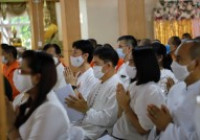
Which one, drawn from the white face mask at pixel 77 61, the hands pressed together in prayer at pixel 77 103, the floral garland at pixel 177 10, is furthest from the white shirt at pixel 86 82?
the floral garland at pixel 177 10

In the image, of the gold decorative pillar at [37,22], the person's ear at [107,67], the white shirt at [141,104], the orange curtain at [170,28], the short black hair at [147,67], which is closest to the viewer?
the white shirt at [141,104]

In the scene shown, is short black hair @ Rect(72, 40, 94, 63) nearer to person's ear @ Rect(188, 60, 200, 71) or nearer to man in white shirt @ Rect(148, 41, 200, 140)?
man in white shirt @ Rect(148, 41, 200, 140)

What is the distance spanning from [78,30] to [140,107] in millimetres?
5947

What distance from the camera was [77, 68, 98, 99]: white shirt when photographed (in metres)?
4.27

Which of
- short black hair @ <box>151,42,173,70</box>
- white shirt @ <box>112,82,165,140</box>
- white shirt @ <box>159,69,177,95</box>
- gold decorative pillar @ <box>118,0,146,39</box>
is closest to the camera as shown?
white shirt @ <box>112,82,165,140</box>

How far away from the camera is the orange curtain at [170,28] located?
10500 millimetres

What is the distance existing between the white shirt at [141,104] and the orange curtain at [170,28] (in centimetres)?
757

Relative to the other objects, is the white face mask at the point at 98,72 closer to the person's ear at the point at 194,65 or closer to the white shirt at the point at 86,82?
the white shirt at the point at 86,82

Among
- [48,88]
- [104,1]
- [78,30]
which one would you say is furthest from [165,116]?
[104,1]

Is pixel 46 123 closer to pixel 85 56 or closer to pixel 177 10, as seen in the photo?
pixel 85 56

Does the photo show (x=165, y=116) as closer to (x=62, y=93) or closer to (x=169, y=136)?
(x=169, y=136)

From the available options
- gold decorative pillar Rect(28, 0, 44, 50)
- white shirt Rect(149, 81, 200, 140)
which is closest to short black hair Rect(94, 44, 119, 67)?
white shirt Rect(149, 81, 200, 140)

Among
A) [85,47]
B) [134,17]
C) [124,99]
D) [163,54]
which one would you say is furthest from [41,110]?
[134,17]

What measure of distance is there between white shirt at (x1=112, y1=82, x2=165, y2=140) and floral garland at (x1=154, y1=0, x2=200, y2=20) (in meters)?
7.42
